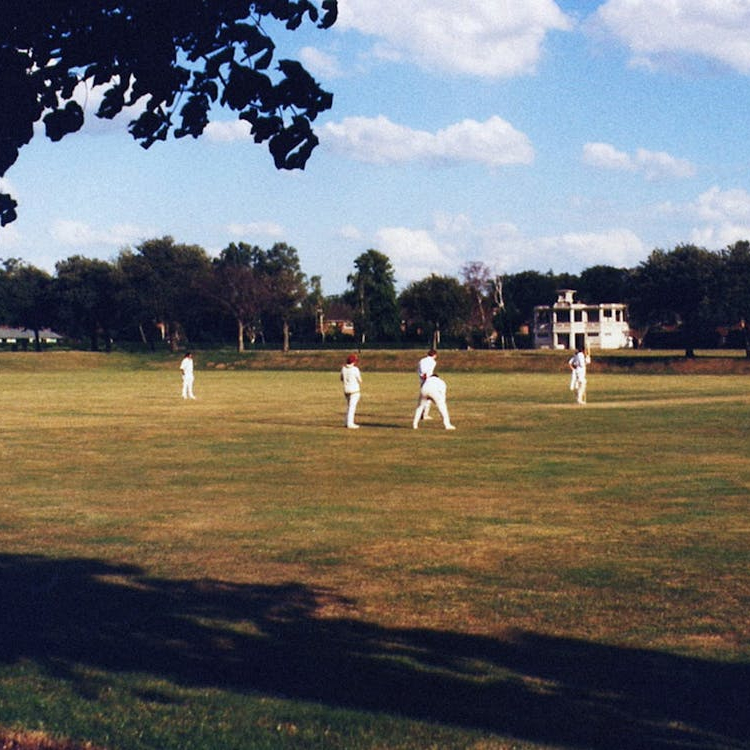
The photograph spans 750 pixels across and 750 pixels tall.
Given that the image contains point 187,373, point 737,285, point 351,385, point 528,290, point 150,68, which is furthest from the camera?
point 528,290

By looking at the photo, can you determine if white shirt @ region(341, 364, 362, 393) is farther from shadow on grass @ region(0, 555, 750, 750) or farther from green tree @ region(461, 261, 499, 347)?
green tree @ region(461, 261, 499, 347)

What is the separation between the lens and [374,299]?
135m

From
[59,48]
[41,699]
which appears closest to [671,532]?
[41,699]

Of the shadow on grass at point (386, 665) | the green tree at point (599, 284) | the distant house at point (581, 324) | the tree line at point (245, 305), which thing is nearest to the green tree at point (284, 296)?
the tree line at point (245, 305)

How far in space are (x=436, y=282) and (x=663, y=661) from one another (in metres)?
118

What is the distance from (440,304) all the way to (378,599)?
378ft

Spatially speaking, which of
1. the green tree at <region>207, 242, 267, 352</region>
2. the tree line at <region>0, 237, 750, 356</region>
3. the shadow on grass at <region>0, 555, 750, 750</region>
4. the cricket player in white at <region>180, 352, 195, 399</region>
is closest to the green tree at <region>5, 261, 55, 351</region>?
the tree line at <region>0, 237, 750, 356</region>

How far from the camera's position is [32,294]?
141375 mm

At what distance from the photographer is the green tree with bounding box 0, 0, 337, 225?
6184 millimetres

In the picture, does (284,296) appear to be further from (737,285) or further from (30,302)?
(737,285)

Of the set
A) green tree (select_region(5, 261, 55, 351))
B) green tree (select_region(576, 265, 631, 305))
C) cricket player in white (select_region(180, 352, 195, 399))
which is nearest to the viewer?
cricket player in white (select_region(180, 352, 195, 399))

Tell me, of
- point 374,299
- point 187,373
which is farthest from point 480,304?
point 187,373

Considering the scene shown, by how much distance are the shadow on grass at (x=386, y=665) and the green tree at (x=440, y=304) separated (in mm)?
114097

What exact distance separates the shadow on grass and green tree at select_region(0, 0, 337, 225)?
3.32 m
